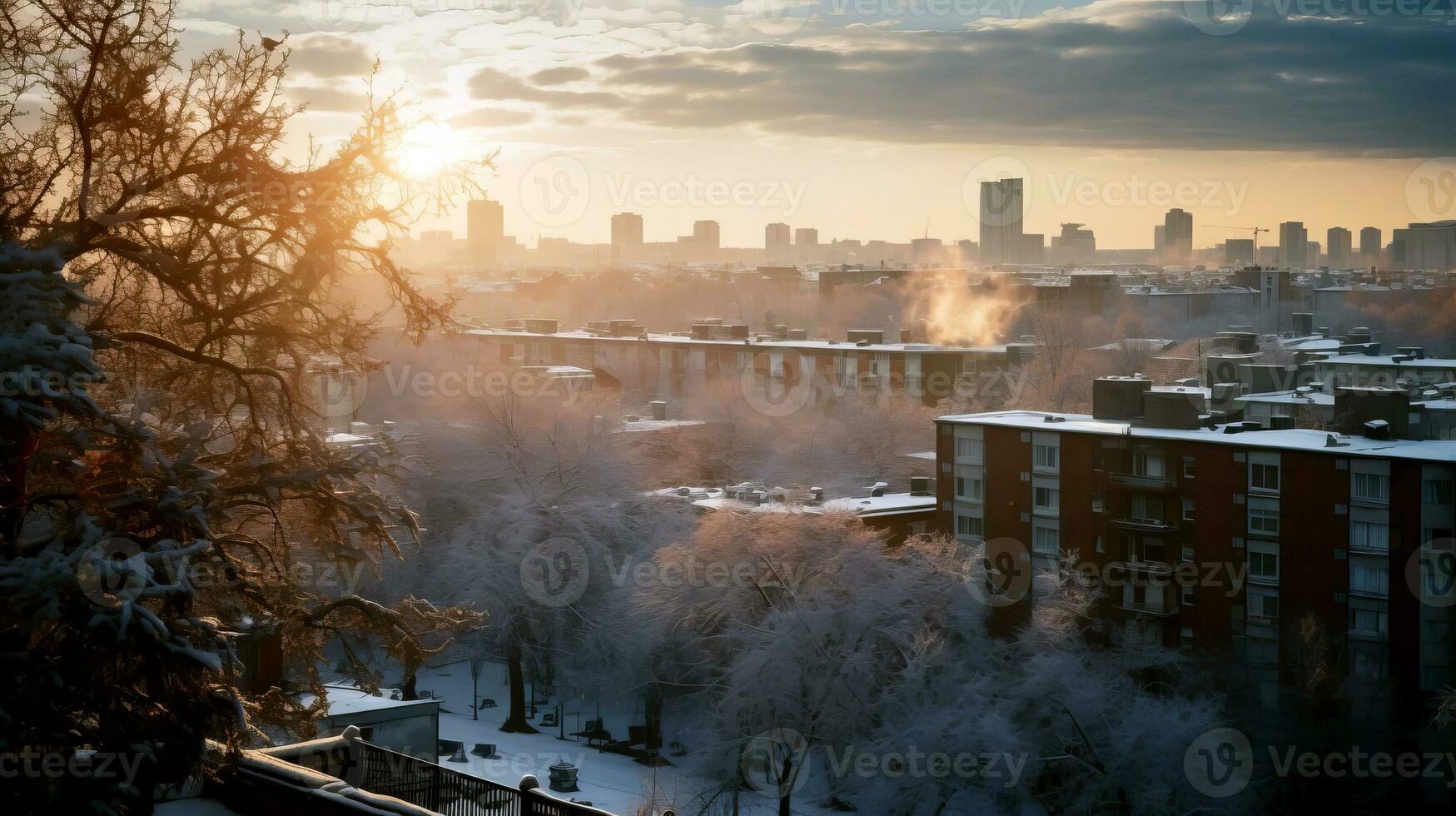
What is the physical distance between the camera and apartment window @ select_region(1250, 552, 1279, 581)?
93.7 feet

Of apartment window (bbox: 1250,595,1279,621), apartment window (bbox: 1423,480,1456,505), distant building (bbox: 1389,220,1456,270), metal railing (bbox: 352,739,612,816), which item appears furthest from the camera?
distant building (bbox: 1389,220,1456,270)

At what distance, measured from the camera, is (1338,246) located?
182750mm

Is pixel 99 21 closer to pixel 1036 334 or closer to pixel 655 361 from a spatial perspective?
pixel 655 361

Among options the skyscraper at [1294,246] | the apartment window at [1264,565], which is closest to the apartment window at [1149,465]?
the apartment window at [1264,565]

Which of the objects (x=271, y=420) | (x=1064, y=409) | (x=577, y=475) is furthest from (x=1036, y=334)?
(x=271, y=420)

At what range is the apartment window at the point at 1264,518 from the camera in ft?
94.0

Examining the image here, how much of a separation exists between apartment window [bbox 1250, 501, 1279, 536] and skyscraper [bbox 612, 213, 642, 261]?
15939 cm

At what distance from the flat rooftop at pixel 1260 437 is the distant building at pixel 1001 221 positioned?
335 ft

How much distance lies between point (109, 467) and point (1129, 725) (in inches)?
818

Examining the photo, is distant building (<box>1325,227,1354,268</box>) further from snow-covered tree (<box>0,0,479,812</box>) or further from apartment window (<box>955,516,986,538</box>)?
snow-covered tree (<box>0,0,479,812</box>)

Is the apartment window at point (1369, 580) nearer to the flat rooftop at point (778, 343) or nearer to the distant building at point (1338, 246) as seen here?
the flat rooftop at point (778, 343)

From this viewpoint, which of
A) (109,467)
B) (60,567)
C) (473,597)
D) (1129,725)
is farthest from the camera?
(473,597)

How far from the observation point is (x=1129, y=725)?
24188 mm

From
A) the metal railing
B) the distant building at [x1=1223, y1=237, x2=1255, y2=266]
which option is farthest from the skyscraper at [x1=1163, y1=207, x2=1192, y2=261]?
the metal railing
